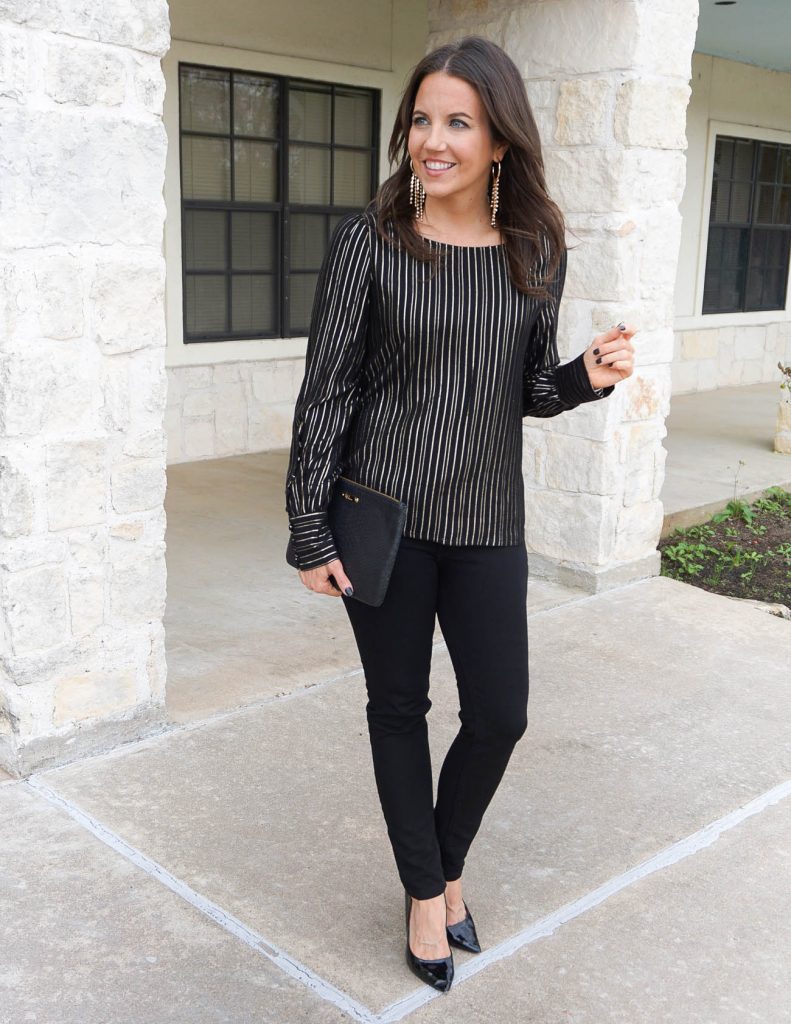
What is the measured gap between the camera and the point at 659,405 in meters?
5.08

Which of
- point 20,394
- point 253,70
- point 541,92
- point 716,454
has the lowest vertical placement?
point 716,454

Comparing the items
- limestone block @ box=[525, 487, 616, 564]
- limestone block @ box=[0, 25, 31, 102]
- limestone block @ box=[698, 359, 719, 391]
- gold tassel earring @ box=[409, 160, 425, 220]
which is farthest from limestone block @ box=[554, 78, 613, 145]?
limestone block @ box=[698, 359, 719, 391]

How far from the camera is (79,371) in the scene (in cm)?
303

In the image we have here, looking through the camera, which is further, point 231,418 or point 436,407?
point 231,418

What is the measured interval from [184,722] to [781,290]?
1035cm

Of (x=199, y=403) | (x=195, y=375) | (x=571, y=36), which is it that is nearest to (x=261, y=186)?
(x=195, y=375)

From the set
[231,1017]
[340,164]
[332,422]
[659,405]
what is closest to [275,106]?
[340,164]

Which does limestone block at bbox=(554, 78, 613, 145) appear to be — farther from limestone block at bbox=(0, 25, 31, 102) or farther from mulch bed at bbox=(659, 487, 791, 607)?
limestone block at bbox=(0, 25, 31, 102)

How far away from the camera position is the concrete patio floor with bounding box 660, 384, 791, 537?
6.54m

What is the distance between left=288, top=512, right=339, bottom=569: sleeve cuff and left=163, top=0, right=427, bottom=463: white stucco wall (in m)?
5.02

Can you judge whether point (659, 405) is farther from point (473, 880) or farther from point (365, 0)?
point (365, 0)

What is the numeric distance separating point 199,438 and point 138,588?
13.5ft

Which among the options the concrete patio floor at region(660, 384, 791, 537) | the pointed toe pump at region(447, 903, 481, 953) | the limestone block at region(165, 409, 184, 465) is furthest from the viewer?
the limestone block at region(165, 409, 184, 465)

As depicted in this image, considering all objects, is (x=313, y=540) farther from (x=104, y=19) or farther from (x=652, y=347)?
(x=652, y=347)
